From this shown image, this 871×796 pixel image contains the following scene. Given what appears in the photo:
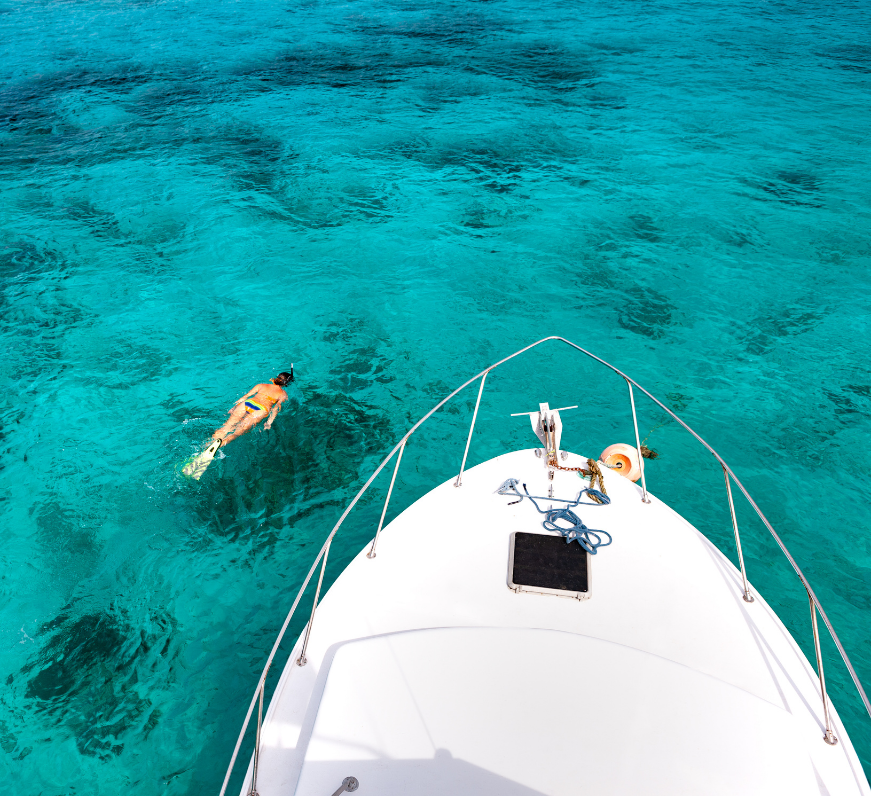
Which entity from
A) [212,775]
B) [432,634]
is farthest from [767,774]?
[212,775]

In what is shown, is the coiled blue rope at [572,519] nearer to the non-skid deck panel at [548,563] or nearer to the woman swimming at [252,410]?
the non-skid deck panel at [548,563]

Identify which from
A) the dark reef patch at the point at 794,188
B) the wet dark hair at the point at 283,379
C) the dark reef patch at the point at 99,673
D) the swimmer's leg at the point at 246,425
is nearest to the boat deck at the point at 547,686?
the dark reef patch at the point at 99,673

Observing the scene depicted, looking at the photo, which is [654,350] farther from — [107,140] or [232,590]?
[107,140]

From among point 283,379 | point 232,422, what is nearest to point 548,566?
point 232,422

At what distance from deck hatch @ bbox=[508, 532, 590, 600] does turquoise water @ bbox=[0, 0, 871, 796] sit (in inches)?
95.6

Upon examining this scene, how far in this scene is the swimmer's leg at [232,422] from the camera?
7348 millimetres

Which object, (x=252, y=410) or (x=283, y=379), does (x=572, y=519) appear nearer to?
(x=252, y=410)

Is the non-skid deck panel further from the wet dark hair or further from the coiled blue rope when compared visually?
the wet dark hair

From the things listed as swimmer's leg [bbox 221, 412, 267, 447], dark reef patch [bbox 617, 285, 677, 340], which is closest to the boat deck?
swimmer's leg [bbox 221, 412, 267, 447]

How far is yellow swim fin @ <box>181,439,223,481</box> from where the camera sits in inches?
277

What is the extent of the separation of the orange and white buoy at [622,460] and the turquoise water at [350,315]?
4.48 feet

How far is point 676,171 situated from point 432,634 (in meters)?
11.9

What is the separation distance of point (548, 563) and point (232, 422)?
458 cm

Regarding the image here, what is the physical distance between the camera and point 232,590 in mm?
5984
